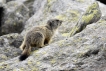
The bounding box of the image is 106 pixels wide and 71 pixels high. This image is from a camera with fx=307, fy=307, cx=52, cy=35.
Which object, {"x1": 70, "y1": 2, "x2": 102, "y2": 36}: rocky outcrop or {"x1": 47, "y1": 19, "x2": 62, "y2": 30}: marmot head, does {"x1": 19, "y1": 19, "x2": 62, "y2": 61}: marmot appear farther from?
{"x1": 70, "y1": 2, "x2": 102, "y2": 36}: rocky outcrop

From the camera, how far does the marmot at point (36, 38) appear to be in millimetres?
10686

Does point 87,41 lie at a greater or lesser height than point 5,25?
greater

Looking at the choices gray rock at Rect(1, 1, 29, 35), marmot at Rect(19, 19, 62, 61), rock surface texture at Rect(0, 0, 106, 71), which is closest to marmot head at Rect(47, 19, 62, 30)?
marmot at Rect(19, 19, 62, 61)

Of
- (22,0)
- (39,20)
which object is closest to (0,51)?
(39,20)

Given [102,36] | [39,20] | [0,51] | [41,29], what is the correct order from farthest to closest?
[39,20]
[41,29]
[0,51]
[102,36]

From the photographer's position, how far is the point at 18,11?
66.5ft

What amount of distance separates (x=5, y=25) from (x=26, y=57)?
927 cm

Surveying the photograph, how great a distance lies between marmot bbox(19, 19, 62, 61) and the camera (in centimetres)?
1069

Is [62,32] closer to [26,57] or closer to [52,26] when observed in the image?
[52,26]

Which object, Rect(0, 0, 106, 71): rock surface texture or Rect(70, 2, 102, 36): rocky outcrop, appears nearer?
Rect(0, 0, 106, 71): rock surface texture

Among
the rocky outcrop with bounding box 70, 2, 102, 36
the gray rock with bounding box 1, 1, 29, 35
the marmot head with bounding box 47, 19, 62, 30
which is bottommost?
the gray rock with bounding box 1, 1, 29, 35

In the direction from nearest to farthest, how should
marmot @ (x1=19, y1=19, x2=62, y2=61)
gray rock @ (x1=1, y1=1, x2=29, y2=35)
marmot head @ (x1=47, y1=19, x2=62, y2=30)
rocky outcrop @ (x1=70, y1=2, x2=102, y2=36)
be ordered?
1. marmot @ (x1=19, y1=19, x2=62, y2=61)
2. rocky outcrop @ (x1=70, y1=2, x2=102, y2=36)
3. marmot head @ (x1=47, y1=19, x2=62, y2=30)
4. gray rock @ (x1=1, y1=1, x2=29, y2=35)

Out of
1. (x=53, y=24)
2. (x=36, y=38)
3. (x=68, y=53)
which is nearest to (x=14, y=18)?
(x=53, y=24)

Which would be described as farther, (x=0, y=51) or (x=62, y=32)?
(x=62, y=32)
